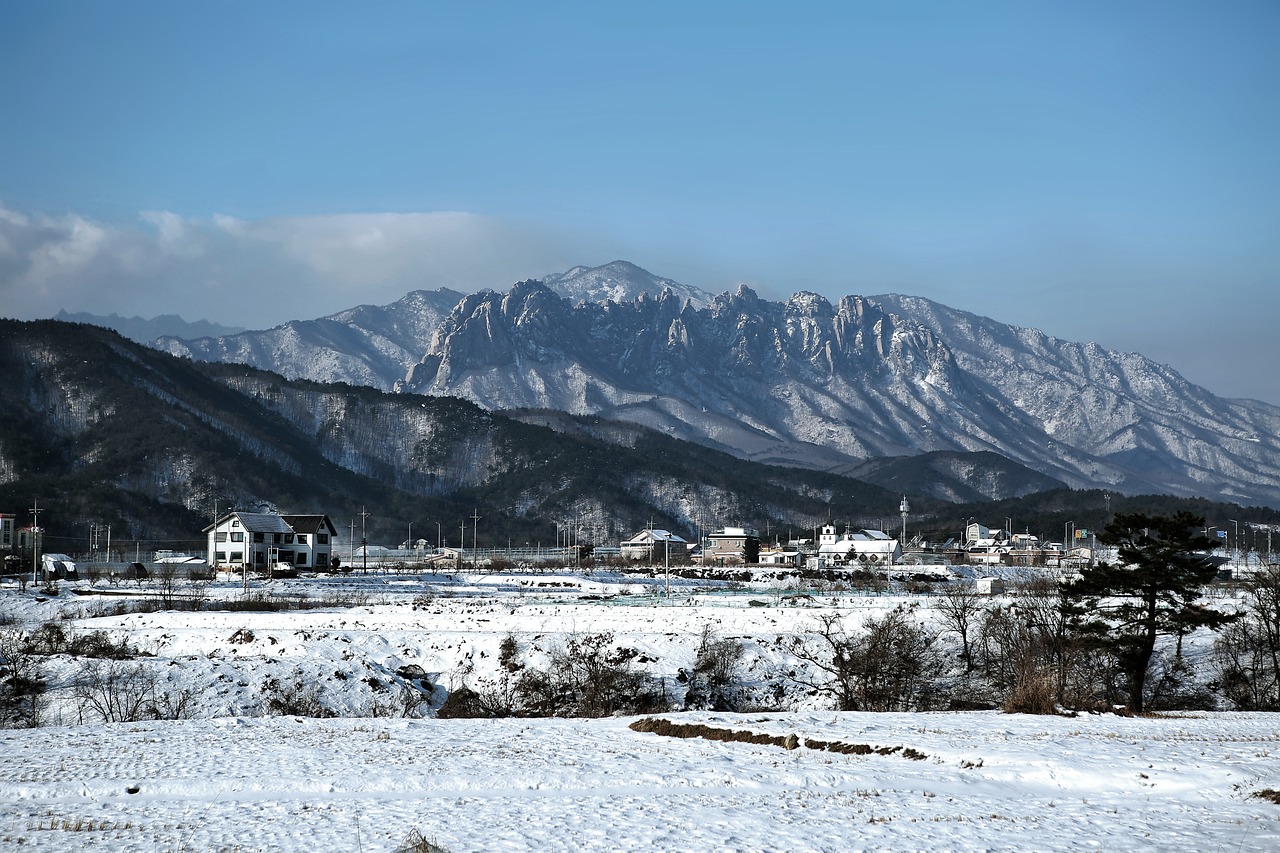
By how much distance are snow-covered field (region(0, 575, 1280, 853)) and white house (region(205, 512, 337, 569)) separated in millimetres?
76592

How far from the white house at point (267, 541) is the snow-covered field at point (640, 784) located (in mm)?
76592

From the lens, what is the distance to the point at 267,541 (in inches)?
4574

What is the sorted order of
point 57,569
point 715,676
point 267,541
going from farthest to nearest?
1. point 267,541
2. point 57,569
3. point 715,676

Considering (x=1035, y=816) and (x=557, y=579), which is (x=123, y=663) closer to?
(x=1035, y=816)

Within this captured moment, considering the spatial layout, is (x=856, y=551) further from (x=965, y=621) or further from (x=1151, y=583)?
(x=1151, y=583)

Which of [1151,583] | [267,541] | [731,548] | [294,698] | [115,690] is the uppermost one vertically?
[1151,583]

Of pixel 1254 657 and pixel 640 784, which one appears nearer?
pixel 640 784

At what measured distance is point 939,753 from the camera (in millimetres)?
26016

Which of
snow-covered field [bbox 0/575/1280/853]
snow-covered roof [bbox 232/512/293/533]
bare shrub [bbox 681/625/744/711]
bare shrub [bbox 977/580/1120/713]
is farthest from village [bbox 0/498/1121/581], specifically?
snow-covered field [bbox 0/575/1280/853]

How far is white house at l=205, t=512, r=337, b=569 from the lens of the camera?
4523 inches

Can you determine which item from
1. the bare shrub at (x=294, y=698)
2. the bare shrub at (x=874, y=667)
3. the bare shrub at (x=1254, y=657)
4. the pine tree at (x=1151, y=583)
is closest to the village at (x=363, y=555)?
the bare shrub at (x=1254, y=657)

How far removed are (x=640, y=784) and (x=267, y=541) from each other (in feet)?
333

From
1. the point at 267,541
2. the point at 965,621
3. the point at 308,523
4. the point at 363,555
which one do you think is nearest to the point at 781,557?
the point at 363,555

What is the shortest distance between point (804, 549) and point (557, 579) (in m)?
88.1
